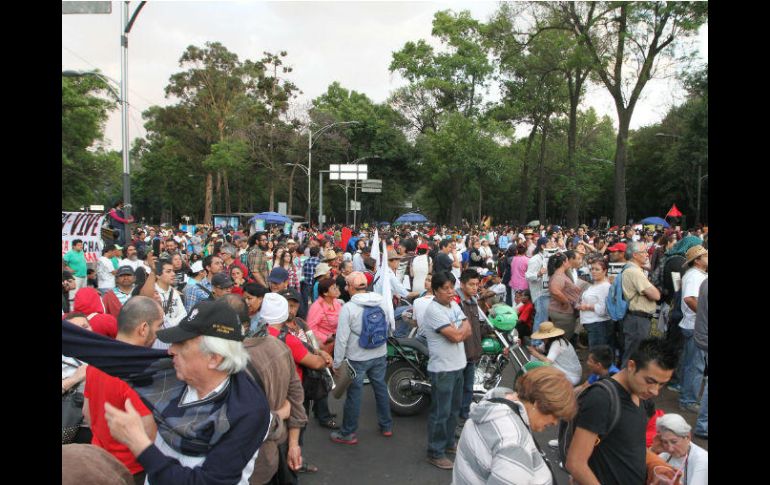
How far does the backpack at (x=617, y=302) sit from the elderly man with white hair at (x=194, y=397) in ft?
17.8

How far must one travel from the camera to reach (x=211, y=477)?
1.91 meters

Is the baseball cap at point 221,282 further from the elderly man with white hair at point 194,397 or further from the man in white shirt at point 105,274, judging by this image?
the man in white shirt at point 105,274

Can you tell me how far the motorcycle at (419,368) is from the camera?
5.89 m

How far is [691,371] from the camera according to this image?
233 inches

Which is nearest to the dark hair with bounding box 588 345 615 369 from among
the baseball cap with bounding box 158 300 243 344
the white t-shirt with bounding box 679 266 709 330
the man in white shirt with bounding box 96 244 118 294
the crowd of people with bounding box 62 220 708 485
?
the crowd of people with bounding box 62 220 708 485

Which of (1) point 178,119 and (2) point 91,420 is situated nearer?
(2) point 91,420

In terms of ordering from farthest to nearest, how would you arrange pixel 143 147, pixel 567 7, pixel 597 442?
pixel 143 147 < pixel 567 7 < pixel 597 442

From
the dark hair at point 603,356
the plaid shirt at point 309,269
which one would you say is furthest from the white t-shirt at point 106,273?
the dark hair at point 603,356

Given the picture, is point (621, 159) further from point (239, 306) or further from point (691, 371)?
point (239, 306)

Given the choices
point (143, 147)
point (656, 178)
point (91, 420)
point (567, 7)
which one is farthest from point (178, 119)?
point (91, 420)

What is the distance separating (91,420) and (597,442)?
2.55 m

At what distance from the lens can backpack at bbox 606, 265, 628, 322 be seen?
249 inches

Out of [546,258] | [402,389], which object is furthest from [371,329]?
[546,258]
